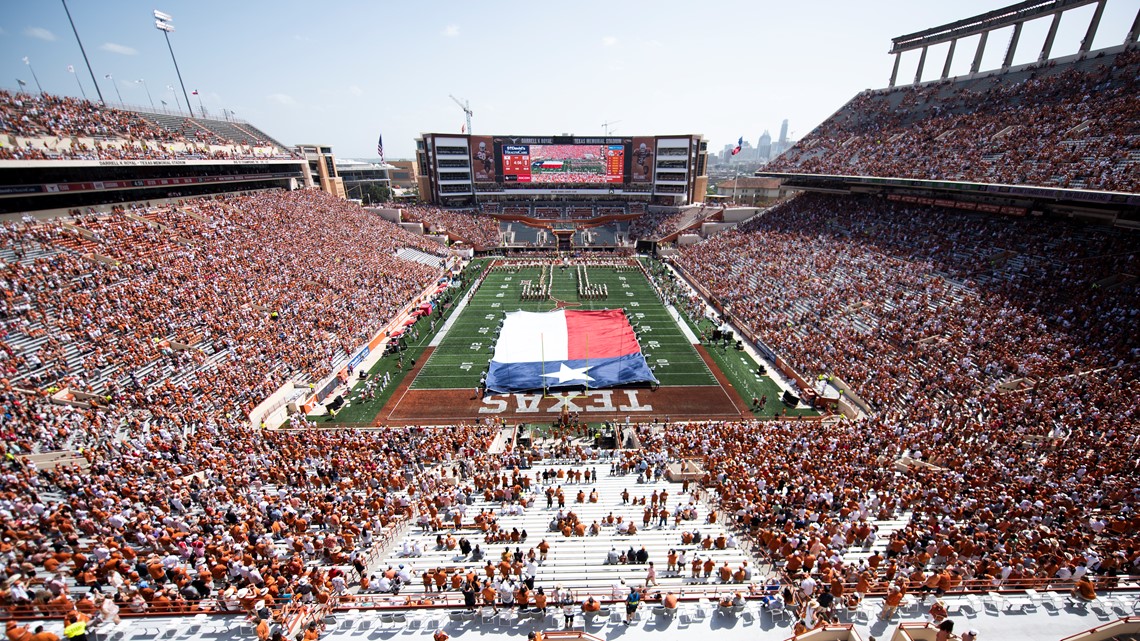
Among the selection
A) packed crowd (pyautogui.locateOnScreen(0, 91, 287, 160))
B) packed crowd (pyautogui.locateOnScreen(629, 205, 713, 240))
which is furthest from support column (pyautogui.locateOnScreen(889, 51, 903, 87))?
packed crowd (pyautogui.locateOnScreen(0, 91, 287, 160))

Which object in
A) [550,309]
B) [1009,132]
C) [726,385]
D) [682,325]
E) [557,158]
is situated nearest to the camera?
[726,385]

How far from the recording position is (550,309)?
31.0 meters

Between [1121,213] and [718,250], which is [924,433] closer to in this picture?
[1121,213]

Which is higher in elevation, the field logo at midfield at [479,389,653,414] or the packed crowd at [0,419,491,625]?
the packed crowd at [0,419,491,625]

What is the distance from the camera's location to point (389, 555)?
1012cm

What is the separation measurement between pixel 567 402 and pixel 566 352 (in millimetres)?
3984

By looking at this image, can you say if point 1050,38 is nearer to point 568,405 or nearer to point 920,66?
point 920,66

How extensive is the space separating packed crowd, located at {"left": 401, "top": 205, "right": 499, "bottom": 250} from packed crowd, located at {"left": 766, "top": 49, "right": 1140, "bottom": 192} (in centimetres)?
2962

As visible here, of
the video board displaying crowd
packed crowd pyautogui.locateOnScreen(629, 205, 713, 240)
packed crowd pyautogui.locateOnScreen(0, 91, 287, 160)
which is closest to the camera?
packed crowd pyautogui.locateOnScreen(0, 91, 287, 160)

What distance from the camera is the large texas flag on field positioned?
21.4 m

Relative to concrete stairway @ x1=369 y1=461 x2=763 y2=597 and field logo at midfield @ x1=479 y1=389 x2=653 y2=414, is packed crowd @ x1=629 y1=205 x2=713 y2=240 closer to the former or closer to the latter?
field logo at midfield @ x1=479 y1=389 x2=653 y2=414

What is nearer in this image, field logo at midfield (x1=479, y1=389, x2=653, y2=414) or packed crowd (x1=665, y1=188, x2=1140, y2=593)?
packed crowd (x1=665, y1=188, x2=1140, y2=593)

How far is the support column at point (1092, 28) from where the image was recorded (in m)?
28.7

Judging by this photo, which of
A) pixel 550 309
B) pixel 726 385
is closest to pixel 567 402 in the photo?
pixel 726 385
